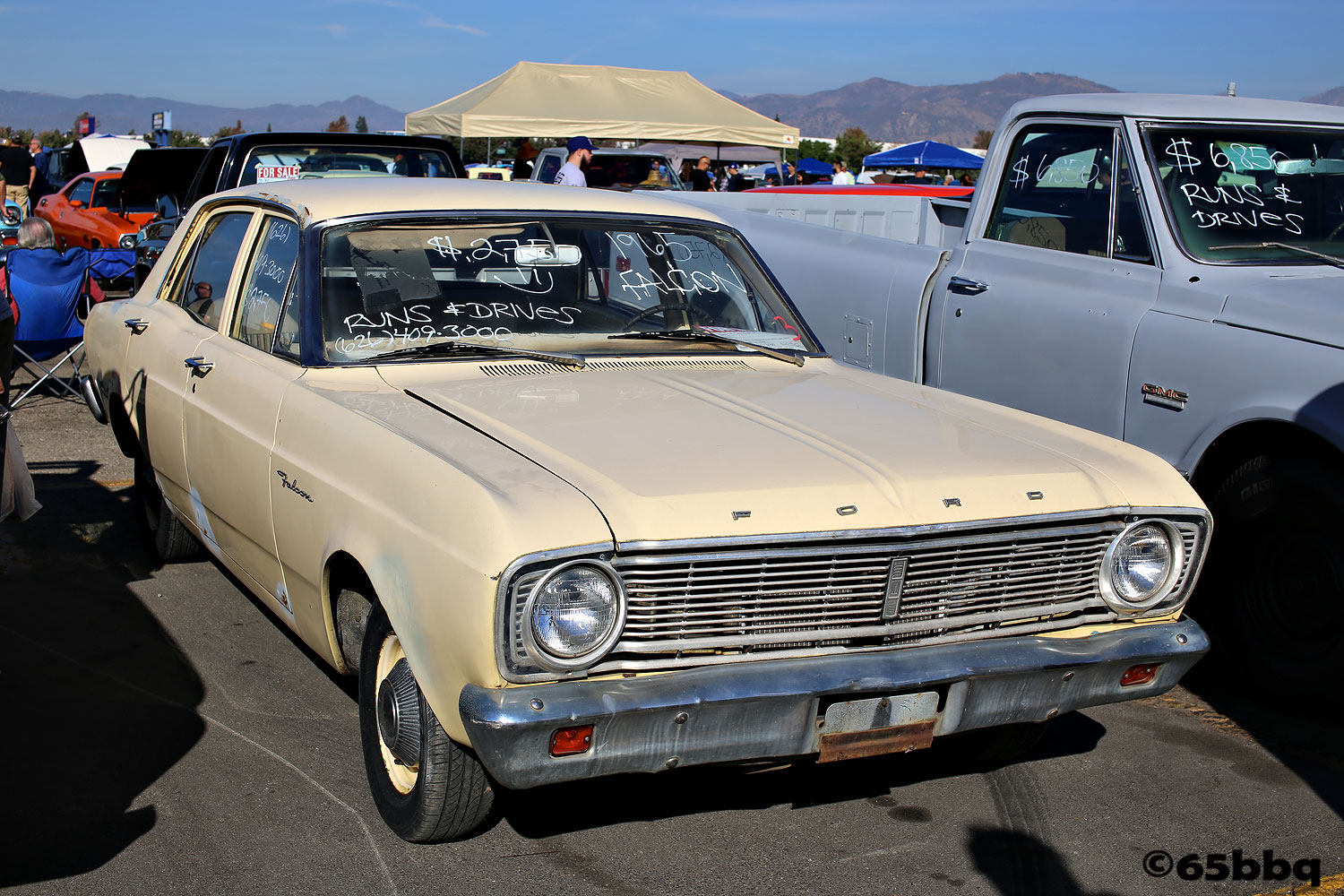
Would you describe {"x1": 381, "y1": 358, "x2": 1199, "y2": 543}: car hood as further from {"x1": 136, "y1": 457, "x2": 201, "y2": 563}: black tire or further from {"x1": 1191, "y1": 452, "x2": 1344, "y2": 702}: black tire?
{"x1": 136, "y1": 457, "x2": 201, "y2": 563}: black tire

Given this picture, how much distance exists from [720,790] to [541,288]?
1.74 metres

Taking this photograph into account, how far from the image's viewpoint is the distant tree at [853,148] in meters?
61.2

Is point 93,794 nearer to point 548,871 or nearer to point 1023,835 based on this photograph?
point 548,871

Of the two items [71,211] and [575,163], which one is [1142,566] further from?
[71,211]

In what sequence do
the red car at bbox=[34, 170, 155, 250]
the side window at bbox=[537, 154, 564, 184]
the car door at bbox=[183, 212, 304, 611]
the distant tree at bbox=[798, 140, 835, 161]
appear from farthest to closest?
the distant tree at bbox=[798, 140, 835, 161] < the red car at bbox=[34, 170, 155, 250] < the side window at bbox=[537, 154, 564, 184] < the car door at bbox=[183, 212, 304, 611]

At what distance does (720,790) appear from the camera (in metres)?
3.50

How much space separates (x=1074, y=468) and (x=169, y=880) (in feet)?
7.96

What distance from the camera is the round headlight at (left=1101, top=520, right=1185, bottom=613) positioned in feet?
10.3

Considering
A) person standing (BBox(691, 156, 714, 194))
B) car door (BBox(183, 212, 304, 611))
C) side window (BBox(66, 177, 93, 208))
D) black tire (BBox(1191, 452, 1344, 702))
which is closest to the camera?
car door (BBox(183, 212, 304, 611))

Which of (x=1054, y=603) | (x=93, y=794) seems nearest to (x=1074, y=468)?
(x=1054, y=603)

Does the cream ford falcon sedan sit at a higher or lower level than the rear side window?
lower

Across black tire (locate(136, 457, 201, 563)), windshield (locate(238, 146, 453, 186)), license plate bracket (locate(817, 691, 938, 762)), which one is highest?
windshield (locate(238, 146, 453, 186))

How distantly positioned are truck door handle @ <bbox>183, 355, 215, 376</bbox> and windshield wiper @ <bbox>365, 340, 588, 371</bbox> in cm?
80

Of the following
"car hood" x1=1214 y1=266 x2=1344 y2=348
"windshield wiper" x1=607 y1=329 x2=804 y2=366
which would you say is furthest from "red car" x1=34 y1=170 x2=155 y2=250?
"car hood" x1=1214 y1=266 x2=1344 y2=348
